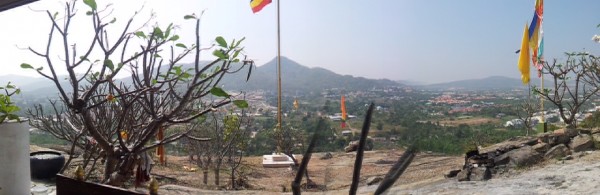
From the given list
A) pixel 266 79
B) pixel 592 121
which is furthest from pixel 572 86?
pixel 266 79

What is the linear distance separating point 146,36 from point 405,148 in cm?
156

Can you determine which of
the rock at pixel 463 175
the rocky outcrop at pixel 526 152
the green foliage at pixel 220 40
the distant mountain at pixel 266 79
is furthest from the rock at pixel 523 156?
the green foliage at pixel 220 40

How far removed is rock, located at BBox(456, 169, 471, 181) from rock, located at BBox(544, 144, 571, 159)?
3.28ft

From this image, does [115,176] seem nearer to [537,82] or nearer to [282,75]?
[282,75]

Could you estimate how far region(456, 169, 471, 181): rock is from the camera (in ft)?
17.0

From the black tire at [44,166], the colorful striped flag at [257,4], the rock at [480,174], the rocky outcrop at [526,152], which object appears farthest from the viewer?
the colorful striped flag at [257,4]

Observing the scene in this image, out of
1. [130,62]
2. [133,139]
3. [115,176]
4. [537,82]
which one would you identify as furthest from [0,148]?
[537,82]

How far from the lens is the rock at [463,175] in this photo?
17.0ft

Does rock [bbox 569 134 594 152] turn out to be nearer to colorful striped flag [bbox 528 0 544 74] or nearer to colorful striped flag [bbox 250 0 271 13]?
colorful striped flag [bbox 528 0 544 74]

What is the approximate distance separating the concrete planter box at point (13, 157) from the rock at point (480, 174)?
437cm

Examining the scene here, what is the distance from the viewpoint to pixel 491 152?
571 cm

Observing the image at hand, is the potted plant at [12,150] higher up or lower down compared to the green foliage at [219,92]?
lower down

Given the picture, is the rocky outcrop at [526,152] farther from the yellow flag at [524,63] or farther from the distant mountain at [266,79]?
the distant mountain at [266,79]

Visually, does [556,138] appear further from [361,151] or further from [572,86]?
[361,151]
